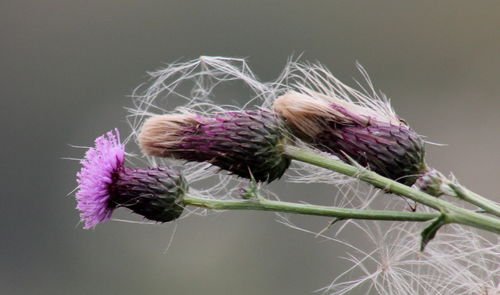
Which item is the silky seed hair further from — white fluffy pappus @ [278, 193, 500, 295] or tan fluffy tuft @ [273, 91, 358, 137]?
white fluffy pappus @ [278, 193, 500, 295]

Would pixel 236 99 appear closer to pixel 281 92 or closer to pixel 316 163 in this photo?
pixel 281 92

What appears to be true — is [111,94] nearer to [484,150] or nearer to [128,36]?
[128,36]

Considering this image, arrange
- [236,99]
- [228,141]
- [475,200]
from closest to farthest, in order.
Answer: [475,200]
[228,141]
[236,99]

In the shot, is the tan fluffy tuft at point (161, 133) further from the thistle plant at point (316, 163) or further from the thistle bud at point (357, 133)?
the thistle bud at point (357, 133)

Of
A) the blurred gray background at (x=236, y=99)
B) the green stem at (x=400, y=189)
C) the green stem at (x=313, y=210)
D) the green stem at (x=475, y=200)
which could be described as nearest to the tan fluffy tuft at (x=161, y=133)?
the green stem at (x=313, y=210)

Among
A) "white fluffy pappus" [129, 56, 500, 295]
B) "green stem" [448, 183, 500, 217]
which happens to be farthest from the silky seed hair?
"green stem" [448, 183, 500, 217]

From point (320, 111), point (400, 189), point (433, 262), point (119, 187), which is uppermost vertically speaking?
→ point (320, 111)

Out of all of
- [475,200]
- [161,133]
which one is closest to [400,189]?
[475,200]
